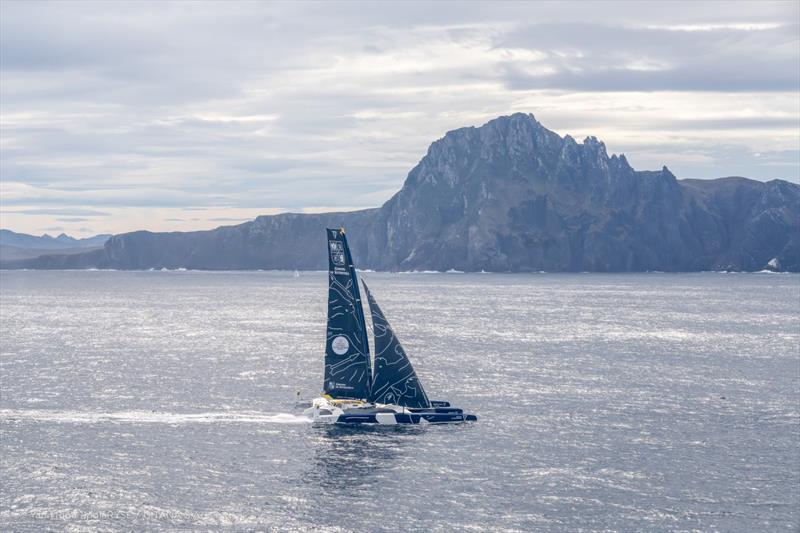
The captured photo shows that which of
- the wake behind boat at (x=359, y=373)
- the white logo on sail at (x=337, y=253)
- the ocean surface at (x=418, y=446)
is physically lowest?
the ocean surface at (x=418, y=446)

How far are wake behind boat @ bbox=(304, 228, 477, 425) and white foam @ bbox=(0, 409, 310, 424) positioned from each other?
3445 mm

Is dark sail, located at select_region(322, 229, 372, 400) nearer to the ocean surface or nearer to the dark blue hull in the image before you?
the dark blue hull

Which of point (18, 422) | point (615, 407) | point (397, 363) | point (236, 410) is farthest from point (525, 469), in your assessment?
point (18, 422)

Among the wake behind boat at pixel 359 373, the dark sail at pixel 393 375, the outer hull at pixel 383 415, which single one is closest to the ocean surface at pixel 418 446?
the outer hull at pixel 383 415

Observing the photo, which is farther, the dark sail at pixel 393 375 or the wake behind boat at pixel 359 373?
the dark sail at pixel 393 375

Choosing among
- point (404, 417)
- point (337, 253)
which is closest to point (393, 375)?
point (404, 417)

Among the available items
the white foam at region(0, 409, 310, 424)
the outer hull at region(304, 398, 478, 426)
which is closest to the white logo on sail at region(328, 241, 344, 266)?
the outer hull at region(304, 398, 478, 426)

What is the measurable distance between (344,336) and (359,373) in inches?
134

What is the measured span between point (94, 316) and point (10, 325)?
28.6 m

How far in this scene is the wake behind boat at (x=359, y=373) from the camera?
243 ft

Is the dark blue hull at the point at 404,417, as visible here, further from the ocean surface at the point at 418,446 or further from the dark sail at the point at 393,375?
the ocean surface at the point at 418,446

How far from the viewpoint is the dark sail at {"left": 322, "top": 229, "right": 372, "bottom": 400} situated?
74375 mm

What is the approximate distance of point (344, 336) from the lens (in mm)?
75688

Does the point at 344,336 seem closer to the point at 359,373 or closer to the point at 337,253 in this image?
the point at 359,373
